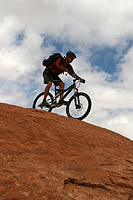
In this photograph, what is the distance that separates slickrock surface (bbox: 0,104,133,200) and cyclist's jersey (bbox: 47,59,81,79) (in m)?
2.71

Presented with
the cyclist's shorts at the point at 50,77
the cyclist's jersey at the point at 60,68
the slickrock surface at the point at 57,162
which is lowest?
the slickrock surface at the point at 57,162

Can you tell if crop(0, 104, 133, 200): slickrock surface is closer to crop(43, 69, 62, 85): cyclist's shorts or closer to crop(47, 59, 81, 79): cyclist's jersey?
crop(47, 59, 81, 79): cyclist's jersey

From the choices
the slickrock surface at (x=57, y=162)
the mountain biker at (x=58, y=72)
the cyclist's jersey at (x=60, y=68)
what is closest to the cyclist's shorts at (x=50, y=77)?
the mountain biker at (x=58, y=72)

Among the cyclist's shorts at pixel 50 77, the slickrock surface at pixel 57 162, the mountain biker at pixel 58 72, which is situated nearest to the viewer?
the slickrock surface at pixel 57 162

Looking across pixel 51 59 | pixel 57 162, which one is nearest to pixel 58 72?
pixel 51 59

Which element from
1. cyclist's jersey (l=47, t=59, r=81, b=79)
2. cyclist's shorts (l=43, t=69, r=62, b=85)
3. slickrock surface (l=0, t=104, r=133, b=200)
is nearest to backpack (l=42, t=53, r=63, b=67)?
cyclist's jersey (l=47, t=59, r=81, b=79)

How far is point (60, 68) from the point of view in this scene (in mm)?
8617

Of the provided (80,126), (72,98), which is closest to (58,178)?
(80,126)

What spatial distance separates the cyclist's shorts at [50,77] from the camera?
9047 millimetres

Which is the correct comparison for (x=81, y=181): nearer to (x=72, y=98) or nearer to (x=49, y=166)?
(x=49, y=166)

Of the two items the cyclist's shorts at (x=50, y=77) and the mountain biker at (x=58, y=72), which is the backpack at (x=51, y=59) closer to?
the mountain biker at (x=58, y=72)

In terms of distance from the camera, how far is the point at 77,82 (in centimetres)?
847

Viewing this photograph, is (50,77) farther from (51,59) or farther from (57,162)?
(57,162)

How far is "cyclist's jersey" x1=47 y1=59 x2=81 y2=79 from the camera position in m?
8.50
